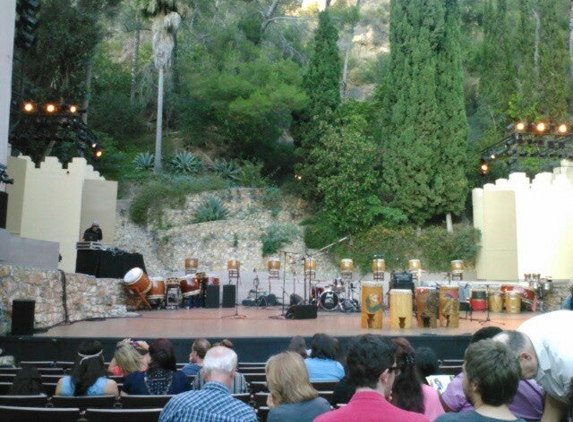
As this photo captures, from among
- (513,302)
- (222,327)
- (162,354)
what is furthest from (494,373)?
(513,302)

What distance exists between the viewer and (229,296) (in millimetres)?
18000

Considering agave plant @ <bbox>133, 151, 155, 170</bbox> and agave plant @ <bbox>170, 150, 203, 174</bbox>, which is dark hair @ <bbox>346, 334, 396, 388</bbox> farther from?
agave plant @ <bbox>133, 151, 155, 170</bbox>

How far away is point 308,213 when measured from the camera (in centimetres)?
2683

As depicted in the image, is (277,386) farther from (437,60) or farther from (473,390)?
(437,60)

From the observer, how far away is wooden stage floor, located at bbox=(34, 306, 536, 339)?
989 centimetres

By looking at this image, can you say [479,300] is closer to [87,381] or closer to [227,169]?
[227,169]

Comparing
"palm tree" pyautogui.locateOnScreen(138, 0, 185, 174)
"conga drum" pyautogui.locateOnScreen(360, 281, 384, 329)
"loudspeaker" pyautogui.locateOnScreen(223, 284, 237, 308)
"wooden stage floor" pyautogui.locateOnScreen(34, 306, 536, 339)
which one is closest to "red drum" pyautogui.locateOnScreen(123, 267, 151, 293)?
"wooden stage floor" pyautogui.locateOnScreen(34, 306, 536, 339)

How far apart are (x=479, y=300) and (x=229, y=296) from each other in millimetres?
6144

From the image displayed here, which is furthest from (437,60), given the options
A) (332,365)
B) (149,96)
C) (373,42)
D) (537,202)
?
(373,42)

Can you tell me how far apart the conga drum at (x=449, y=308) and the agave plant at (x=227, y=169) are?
16.5 metres

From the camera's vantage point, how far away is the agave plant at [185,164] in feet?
92.3

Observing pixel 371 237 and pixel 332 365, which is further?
pixel 371 237

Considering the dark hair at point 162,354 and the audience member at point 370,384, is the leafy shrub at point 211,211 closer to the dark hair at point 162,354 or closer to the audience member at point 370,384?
the dark hair at point 162,354

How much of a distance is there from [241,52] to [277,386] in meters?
29.0
